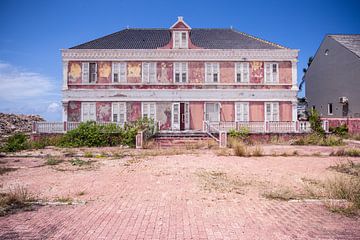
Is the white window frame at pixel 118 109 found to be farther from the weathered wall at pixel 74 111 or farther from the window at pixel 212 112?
the window at pixel 212 112

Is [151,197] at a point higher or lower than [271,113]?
lower

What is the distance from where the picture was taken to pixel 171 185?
7605mm

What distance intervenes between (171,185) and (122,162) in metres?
4.70

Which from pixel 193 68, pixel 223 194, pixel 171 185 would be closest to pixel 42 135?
pixel 193 68

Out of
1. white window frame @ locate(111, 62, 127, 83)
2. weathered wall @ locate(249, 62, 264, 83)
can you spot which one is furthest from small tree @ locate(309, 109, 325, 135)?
white window frame @ locate(111, 62, 127, 83)

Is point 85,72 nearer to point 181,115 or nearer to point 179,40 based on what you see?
point 179,40

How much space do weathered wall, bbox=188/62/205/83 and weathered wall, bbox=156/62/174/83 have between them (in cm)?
191

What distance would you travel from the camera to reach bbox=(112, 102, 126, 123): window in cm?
2430

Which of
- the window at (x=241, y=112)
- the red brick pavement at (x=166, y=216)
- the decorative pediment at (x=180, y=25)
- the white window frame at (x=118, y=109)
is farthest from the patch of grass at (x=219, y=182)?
the decorative pediment at (x=180, y=25)

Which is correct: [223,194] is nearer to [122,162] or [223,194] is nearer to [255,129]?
[122,162]

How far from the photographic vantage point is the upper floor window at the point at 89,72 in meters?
24.3

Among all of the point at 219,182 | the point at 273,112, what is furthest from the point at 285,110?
the point at 219,182

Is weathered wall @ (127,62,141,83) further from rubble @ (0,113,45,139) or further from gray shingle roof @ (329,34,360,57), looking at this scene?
gray shingle roof @ (329,34,360,57)

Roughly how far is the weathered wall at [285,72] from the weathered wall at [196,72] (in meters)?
7.78
